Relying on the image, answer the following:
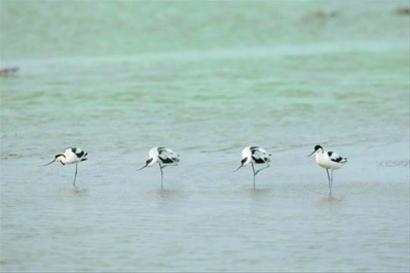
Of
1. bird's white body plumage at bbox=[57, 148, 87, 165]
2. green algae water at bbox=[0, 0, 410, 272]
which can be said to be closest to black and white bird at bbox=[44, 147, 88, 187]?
bird's white body plumage at bbox=[57, 148, 87, 165]

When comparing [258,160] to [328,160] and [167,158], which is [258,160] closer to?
[328,160]

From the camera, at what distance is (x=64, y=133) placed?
1905 centimetres

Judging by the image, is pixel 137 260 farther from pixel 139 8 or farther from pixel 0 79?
pixel 139 8

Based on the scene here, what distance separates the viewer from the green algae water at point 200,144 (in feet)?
38.8

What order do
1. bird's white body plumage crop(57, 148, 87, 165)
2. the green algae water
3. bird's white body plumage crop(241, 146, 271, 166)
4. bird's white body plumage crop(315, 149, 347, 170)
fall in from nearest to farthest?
the green algae water < bird's white body plumage crop(315, 149, 347, 170) < bird's white body plumage crop(241, 146, 271, 166) < bird's white body plumage crop(57, 148, 87, 165)

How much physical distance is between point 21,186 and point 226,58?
16.4 m

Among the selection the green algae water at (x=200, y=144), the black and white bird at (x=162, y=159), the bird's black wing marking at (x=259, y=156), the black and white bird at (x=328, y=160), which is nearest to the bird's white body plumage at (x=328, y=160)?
the black and white bird at (x=328, y=160)

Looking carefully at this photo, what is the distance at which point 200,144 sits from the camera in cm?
1789

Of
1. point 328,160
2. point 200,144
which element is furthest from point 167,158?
point 200,144

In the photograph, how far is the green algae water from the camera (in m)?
11.8

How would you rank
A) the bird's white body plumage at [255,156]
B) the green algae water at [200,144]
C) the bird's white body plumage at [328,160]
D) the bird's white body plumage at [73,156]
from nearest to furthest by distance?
the green algae water at [200,144]
the bird's white body plumage at [328,160]
the bird's white body plumage at [255,156]
the bird's white body plumage at [73,156]

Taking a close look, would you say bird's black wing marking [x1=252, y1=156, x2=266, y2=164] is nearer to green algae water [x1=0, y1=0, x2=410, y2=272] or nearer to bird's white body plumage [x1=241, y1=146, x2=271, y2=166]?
bird's white body plumage [x1=241, y1=146, x2=271, y2=166]

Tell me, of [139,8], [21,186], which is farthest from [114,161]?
[139,8]

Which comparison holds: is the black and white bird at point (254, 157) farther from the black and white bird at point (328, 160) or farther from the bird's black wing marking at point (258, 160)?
the black and white bird at point (328, 160)
